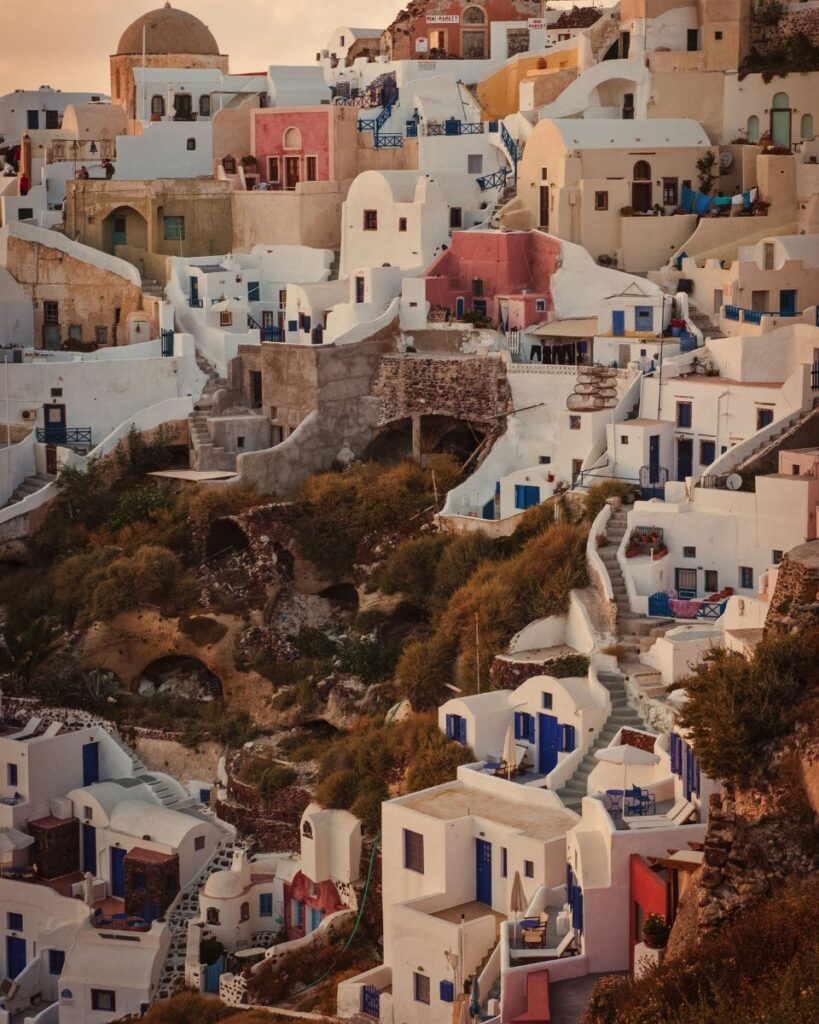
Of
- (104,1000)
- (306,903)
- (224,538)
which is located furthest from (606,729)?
(224,538)

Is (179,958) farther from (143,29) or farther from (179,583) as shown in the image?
(143,29)

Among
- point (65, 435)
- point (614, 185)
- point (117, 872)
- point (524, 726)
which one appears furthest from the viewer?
point (614, 185)

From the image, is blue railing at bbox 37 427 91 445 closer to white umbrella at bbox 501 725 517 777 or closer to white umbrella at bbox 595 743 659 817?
white umbrella at bbox 501 725 517 777

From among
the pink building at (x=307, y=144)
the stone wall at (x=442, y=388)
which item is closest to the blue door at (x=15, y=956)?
the stone wall at (x=442, y=388)

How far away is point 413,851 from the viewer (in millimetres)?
35500

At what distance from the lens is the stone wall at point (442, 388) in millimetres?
47625

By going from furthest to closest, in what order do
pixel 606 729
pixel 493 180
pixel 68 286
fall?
pixel 68 286, pixel 493 180, pixel 606 729

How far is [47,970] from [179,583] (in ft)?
26.9

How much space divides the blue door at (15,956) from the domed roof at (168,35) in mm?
27720

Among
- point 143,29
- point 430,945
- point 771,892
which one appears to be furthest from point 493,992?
point 143,29

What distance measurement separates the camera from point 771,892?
24.6 metres

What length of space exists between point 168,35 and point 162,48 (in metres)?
0.44

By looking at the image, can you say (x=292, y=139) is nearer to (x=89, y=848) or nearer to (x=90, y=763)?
(x=90, y=763)

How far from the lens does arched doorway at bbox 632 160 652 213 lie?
50969 millimetres
